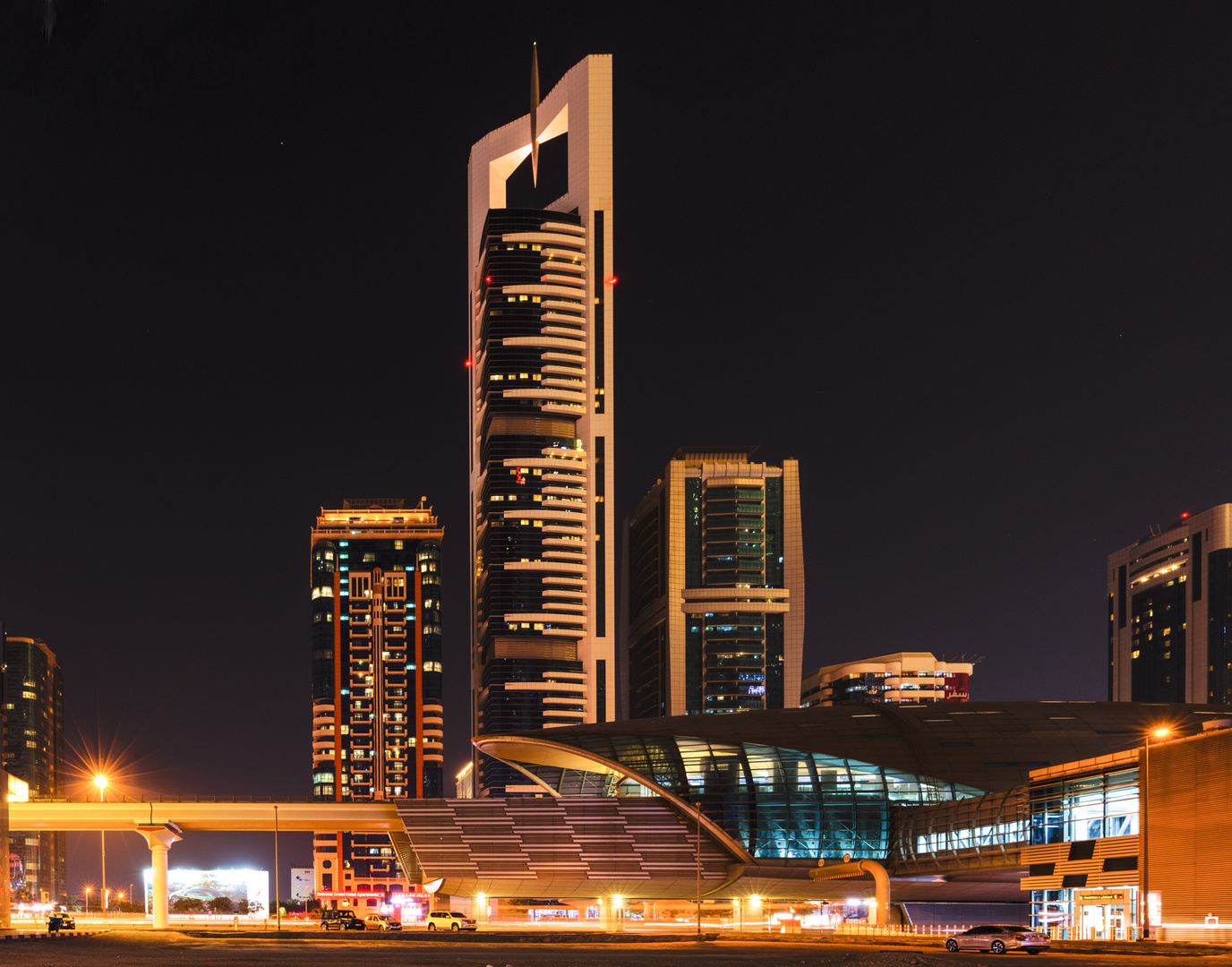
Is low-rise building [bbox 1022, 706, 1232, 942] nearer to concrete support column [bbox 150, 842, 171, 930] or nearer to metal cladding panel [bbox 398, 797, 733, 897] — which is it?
Answer: metal cladding panel [bbox 398, 797, 733, 897]

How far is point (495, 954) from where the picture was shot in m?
57.7

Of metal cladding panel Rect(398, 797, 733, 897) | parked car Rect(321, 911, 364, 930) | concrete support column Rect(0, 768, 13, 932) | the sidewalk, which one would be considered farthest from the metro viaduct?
the sidewalk

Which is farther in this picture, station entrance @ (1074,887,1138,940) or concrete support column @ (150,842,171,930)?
concrete support column @ (150,842,171,930)

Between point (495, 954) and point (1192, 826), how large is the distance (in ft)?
94.9

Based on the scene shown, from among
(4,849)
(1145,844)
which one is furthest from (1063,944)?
(4,849)

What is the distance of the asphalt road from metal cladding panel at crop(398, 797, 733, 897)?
39.2m

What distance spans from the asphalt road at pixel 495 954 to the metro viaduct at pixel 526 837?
1542 inches

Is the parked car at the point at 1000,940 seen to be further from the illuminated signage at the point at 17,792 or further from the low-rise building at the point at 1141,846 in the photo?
the illuminated signage at the point at 17,792

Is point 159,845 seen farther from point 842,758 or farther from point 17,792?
point 842,758

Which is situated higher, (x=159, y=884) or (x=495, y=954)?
(x=495, y=954)

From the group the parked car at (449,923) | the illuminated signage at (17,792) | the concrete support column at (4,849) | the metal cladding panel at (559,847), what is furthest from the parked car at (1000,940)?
the illuminated signage at (17,792)

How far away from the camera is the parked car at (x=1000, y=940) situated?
5656 centimetres

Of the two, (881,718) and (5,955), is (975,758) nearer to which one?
(881,718)

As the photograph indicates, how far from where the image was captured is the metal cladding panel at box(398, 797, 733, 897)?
114188mm
